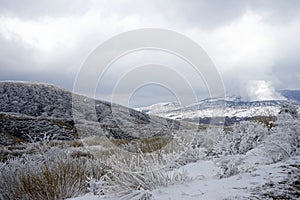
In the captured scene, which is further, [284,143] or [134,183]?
[284,143]

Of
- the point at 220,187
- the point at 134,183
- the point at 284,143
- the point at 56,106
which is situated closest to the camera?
the point at 220,187

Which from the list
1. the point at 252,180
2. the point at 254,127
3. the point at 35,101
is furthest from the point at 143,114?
the point at 252,180

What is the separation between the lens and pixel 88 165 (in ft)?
19.5

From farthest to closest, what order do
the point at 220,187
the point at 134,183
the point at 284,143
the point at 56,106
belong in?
1. the point at 56,106
2. the point at 284,143
3. the point at 134,183
4. the point at 220,187

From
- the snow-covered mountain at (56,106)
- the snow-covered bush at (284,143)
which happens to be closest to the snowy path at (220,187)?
the snow-covered bush at (284,143)

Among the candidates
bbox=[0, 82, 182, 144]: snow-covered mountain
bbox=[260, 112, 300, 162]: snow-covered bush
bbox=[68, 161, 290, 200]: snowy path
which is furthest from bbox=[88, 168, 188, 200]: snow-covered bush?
bbox=[0, 82, 182, 144]: snow-covered mountain

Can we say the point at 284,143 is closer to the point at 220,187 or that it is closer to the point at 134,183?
the point at 220,187

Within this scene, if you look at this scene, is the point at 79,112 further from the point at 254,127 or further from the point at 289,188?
the point at 289,188

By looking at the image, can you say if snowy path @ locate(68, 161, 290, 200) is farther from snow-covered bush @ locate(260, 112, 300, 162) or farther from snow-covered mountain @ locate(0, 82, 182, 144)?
snow-covered mountain @ locate(0, 82, 182, 144)

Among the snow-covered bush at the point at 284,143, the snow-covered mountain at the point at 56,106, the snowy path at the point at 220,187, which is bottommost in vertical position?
the snowy path at the point at 220,187

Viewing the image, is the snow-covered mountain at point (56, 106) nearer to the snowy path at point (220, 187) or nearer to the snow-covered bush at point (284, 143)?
the snow-covered bush at point (284, 143)

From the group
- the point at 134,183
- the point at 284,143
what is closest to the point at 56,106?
the point at 284,143

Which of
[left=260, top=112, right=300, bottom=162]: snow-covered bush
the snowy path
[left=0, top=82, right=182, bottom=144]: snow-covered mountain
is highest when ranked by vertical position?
[left=0, top=82, right=182, bottom=144]: snow-covered mountain

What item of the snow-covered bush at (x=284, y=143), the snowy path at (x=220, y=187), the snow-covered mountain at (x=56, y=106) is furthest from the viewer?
the snow-covered mountain at (x=56, y=106)
